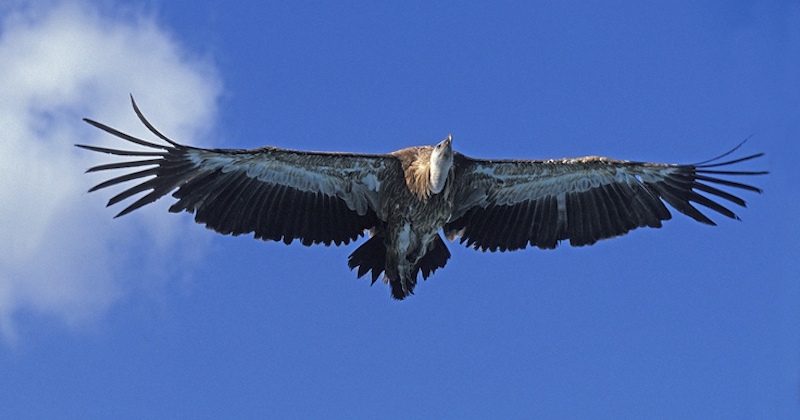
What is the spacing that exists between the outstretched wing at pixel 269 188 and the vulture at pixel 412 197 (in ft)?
0.04

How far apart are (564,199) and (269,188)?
3.87m

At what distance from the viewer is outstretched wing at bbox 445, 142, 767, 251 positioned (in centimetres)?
1189

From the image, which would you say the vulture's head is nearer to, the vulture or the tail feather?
the vulture

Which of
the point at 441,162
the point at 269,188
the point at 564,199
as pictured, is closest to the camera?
the point at 441,162

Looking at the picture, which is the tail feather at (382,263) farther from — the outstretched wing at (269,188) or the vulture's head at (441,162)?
the vulture's head at (441,162)

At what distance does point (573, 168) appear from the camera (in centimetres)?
1202

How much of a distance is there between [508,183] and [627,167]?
153 centimetres

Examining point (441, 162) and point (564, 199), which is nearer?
point (441, 162)

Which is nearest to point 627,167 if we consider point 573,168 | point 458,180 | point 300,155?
point 573,168

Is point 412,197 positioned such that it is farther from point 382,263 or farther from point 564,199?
point 564,199

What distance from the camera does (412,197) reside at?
11.4 meters

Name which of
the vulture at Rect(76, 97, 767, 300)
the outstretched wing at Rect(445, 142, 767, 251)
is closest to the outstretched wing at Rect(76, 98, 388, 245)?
the vulture at Rect(76, 97, 767, 300)

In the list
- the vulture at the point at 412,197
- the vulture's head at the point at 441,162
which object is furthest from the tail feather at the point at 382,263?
the vulture's head at the point at 441,162

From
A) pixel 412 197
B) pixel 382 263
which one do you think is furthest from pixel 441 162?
pixel 382 263
